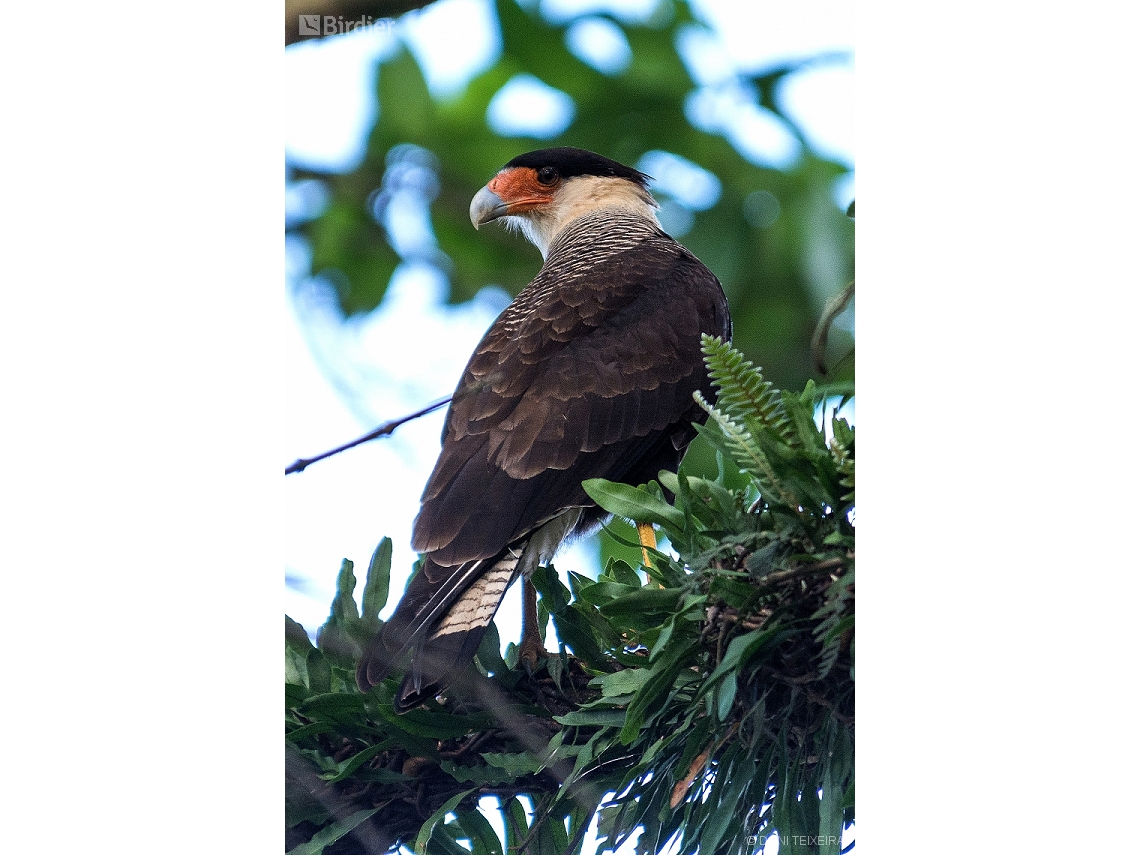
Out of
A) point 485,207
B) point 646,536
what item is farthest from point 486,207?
point 646,536

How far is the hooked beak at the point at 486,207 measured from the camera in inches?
88.0

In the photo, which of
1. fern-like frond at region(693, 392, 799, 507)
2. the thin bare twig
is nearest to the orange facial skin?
the thin bare twig

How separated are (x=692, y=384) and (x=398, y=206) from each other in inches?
25.8

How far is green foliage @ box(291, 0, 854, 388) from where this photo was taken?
6.64 ft

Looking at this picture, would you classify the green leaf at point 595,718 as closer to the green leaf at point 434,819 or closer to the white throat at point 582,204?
the green leaf at point 434,819

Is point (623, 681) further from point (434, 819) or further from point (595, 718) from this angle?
point (434, 819)

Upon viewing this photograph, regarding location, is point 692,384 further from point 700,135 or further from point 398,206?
point 398,206

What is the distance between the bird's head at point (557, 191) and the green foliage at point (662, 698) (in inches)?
26.4

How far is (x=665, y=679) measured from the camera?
1.71 m

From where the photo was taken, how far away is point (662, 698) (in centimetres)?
175

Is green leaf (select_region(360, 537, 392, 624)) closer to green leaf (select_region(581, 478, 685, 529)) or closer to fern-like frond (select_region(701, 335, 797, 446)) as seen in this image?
green leaf (select_region(581, 478, 685, 529))

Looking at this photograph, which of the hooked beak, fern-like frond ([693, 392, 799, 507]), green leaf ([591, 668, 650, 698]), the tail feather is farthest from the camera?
the hooked beak
